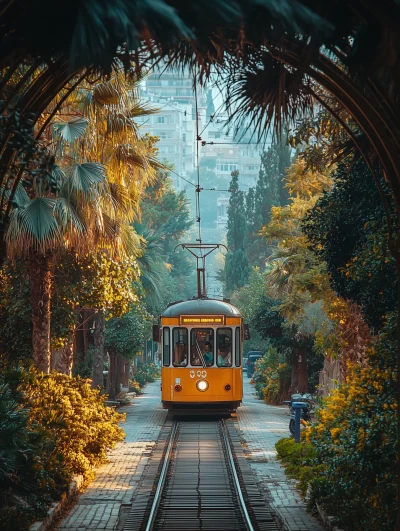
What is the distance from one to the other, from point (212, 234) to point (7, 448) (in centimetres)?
17927

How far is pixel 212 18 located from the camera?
6.57m

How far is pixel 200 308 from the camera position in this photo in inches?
1033

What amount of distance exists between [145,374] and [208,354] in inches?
1252

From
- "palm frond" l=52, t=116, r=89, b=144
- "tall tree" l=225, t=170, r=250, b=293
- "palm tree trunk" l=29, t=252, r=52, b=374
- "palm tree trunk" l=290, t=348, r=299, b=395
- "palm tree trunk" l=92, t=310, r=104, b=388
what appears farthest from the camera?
"tall tree" l=225, t=170, r=250, b=293

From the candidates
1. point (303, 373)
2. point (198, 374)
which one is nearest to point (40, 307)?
point (198, 374)

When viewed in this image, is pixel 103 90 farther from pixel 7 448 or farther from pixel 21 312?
pixel 7 448

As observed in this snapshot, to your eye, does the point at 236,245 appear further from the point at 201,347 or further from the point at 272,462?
the point at 272,462

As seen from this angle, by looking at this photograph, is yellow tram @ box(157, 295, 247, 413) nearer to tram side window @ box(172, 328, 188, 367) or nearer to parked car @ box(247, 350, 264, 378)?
tram side window @ box(172, 328, 188, 367)

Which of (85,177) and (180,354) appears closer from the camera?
(85,177)

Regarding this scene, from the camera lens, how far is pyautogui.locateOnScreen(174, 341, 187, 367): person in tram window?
86.0 ft

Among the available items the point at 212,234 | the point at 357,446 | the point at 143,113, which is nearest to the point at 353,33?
the point at 357,446

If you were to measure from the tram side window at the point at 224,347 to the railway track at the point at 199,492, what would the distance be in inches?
139

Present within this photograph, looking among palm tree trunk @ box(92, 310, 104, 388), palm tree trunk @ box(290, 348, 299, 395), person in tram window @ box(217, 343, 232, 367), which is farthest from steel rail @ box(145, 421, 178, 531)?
palm tree trunk @ box(290, 348, 299, 395)

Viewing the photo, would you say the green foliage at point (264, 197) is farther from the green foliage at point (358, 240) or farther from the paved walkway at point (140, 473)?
the green foliage at point (358, 240)
